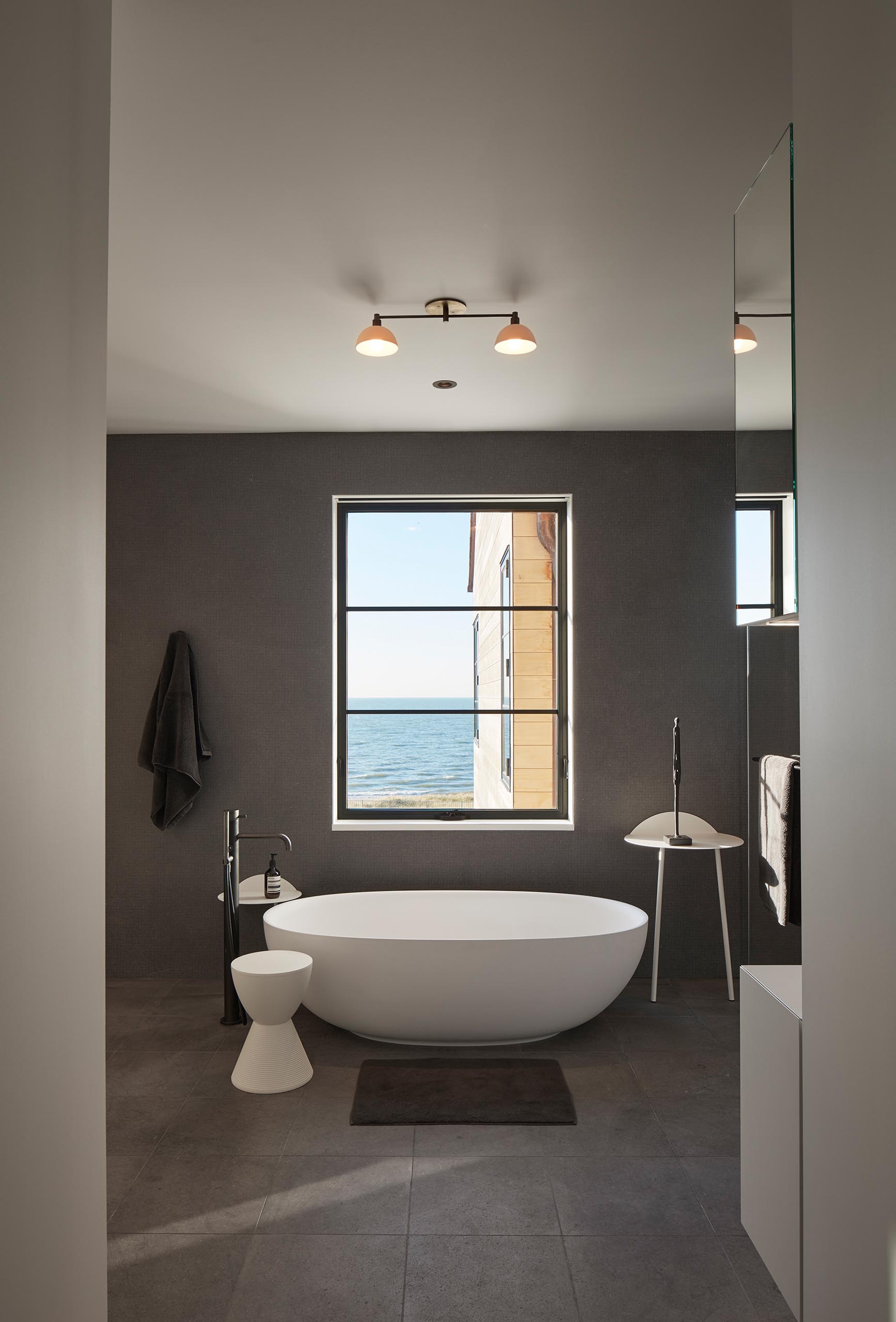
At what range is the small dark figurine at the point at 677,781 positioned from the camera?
13.9ft

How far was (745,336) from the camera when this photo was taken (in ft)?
6.87

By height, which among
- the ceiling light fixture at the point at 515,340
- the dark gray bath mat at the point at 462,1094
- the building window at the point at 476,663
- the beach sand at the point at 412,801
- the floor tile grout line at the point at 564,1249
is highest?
the ceiling light fixture at the point at 515,340

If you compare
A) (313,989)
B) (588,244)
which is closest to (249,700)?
(313,989)

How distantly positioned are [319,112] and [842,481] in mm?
1473

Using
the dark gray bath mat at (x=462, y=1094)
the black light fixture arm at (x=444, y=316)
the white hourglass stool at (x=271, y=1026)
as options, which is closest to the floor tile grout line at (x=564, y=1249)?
the dark gray bath mat at (x=462, y=1094)

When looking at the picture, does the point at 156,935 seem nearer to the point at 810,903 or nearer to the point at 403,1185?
the point at 403,1185

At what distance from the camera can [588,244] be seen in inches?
108

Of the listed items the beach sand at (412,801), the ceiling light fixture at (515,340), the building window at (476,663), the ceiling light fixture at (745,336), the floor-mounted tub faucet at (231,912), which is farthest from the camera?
the building window at (476,663)

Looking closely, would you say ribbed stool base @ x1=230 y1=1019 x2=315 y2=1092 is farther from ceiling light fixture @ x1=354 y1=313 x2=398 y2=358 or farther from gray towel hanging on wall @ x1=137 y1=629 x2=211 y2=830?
ceiling light fixture @ x1=354 y1=313 x2=398 y2=358

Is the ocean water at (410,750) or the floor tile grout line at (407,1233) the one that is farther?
the ocean water at (410,750)

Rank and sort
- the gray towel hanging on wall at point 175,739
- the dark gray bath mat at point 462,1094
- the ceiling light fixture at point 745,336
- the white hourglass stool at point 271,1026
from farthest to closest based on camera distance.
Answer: the gray towel hanging on wall at point 175,739
the white hourglass stool at point 271,1026
the dark gray bath mat at point 462,1094
the ceiling light fixture at point 745,336

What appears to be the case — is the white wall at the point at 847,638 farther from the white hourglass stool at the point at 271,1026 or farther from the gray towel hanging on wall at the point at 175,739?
the gray towel hanging on wall at the point at 175,739

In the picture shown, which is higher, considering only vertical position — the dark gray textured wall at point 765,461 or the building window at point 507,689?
the dark gray textured wall at point 765,461

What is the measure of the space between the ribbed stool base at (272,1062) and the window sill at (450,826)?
123 cm
